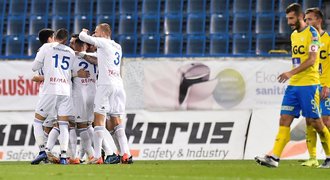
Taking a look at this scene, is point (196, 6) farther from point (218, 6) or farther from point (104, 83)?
point (104, 83)

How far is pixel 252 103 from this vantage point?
54.3 ft

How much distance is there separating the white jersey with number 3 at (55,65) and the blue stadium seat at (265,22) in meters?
9.99

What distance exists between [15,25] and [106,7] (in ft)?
8.50

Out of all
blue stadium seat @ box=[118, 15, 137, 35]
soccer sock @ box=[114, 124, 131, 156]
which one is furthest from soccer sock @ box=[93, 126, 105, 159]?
blue stadium seat @ box=[118, 15, 137, 35]

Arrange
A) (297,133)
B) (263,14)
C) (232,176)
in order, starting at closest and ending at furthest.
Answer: (232,176) → (297,133) → (263,14)

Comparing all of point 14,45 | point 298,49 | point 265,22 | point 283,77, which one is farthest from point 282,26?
point 283,77

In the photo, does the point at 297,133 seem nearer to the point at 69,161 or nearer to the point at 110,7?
the point at 69,161

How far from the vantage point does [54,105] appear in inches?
516

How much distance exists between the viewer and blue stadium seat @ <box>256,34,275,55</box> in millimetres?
21969

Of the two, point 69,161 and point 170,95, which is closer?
point 69,161

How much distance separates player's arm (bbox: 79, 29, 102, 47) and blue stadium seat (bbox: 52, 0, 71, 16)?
11.7m

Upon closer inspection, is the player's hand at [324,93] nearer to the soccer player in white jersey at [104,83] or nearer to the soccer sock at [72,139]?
the soccer player in white jersey at [104,83]

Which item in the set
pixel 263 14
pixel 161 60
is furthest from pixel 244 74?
pixel 263 14

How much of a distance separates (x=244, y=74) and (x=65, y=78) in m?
4.66
